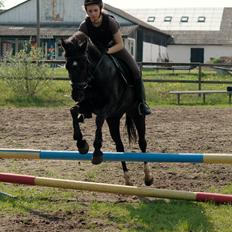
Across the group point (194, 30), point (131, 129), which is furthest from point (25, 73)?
point (194, 30)

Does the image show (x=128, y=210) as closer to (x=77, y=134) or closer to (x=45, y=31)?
(x=77, y=134)

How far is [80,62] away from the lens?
5102 mm

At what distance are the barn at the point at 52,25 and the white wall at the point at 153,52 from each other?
4.1 inches

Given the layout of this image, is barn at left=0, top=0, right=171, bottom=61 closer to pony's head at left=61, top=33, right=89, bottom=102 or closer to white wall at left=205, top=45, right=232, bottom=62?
white wall at left=205, top=45, right=232, bottom=62

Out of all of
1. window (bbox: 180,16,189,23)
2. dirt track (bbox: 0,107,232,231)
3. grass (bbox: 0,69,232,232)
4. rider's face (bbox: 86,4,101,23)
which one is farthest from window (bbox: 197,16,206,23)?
rider's face (bbox: 86,4,101,23)

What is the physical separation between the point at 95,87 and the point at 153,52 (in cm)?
5028

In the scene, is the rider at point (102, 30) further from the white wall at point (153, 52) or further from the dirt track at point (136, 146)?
the white wall at point (153, 52)

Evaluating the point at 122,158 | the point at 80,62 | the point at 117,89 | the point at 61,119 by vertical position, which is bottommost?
the point at 61,119

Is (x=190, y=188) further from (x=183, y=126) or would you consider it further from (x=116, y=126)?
(x=183, y=126)

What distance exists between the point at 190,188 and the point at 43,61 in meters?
12.3

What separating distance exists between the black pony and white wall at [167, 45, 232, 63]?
171 feet

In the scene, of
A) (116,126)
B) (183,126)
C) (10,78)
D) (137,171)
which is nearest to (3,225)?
(116,126)

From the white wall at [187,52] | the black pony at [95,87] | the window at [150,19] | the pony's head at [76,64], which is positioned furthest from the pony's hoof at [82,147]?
the window at [150,19]

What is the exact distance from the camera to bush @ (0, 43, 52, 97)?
17.3m
